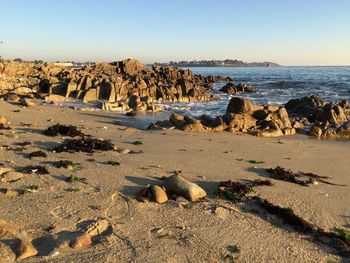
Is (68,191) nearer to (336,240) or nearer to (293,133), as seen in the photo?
(336,240)

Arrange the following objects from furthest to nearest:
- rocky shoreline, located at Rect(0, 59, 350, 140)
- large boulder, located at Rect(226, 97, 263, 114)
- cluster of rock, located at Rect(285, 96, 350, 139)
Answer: large boulder, located at Rect(226, 97, 263, 114) → cluster of rock, located at Rect(285, 96, 350, 139) → rocky shoreline, located at Rect(0, 59, 350, 140)

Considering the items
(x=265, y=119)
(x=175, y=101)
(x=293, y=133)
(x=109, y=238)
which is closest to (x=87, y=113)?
(x=265, y=119)

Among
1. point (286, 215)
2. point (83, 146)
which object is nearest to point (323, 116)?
point (83, 146)

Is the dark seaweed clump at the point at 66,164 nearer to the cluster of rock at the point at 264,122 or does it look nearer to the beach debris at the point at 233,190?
the beach debris at the point at 233,190

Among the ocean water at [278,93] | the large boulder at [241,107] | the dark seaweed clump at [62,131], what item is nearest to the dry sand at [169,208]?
the dark seaweed clump at [62,131]

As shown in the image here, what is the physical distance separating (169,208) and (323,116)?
1903 centimetres

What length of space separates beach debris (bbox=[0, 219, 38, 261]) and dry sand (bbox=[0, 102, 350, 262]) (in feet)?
0.44

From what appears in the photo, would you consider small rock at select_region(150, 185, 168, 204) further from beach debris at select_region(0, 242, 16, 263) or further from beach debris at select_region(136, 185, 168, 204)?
beach debris at select_region(0, 242, 16, 263)

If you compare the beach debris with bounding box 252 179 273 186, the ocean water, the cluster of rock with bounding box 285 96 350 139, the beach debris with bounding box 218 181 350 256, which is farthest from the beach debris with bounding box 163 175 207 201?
the ocean water

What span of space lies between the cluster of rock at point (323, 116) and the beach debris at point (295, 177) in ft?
29.5

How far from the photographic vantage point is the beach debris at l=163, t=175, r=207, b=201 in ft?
29.4

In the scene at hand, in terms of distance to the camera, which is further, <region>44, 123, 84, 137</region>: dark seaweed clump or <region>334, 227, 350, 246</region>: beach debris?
<region>44, 123, 84, 137</region>: dark seaweed clump

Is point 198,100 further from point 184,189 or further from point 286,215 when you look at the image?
point 286,215

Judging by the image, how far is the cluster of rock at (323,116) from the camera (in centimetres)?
2015
